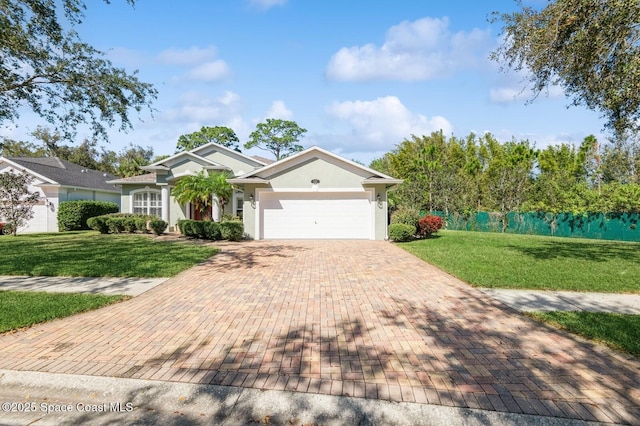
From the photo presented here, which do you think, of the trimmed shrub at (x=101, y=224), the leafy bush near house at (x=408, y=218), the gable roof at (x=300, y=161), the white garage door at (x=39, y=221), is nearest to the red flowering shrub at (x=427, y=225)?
the leafy bush near house at (x=408, y=218)

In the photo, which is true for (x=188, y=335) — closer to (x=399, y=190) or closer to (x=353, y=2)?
(x=353, y=2)

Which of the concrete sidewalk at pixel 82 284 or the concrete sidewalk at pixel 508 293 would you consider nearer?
the concrete sidewalk at pixel 508 293

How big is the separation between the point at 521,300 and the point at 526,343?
2121 mm

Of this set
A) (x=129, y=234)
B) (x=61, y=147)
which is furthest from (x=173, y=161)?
(x=61, y=147)

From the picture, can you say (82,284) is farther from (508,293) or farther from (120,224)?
(120,224)

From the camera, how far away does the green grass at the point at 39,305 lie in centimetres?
496

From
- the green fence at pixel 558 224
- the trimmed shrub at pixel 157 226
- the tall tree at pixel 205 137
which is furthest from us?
the tall tree at pixel 205 137

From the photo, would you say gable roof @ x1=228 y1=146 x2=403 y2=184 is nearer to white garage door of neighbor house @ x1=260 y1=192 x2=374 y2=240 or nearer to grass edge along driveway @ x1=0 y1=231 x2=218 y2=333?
white garage door of neighbor house @ x1=260 y1=192 x2=374 y2=240

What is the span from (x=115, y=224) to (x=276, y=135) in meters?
30.9

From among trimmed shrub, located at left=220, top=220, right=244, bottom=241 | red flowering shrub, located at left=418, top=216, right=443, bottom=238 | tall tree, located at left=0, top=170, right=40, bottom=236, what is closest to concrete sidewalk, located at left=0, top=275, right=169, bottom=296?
trimmed shrub, located at left=220, top=220, right=244, bottom=241

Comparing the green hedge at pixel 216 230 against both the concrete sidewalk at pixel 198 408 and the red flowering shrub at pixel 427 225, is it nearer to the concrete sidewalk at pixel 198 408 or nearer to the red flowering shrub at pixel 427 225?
the red flowering shrub at pixel 427 225

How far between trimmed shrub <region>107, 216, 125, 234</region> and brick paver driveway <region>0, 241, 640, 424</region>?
535 inches

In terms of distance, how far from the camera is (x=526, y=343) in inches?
166

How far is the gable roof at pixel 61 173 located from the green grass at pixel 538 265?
74.3ft
